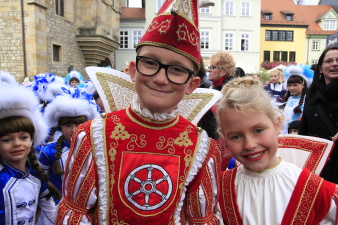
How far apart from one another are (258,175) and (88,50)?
620 inches

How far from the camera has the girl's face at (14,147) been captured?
1.93 meters

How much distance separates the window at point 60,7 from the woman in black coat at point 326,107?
1369 cm

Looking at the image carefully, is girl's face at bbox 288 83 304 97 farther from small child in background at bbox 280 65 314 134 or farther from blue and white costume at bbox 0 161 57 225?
blue and white costume at bbox 0 161 57 225

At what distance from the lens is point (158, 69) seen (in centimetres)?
138

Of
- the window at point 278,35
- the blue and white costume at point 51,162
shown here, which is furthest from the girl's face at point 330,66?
the window at point 278,35

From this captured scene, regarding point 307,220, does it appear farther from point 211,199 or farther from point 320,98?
point 320,98

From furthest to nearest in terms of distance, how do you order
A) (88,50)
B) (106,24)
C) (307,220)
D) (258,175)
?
(106,24) < (88,50) < (258,175) < (307,220)

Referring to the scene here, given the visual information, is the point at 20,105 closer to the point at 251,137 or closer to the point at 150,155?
the point at 150,155

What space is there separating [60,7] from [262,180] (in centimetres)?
1514

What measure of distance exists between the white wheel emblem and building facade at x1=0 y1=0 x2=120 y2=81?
38.6 ft

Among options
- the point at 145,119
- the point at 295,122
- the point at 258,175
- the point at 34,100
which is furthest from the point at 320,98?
the point at 34,100

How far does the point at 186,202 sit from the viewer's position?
154cm

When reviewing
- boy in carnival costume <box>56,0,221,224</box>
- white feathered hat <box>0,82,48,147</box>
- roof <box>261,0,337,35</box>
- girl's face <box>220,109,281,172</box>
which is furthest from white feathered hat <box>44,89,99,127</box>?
roof <box>261,0,337,35</box>

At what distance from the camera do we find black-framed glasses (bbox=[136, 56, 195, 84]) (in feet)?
4.53
